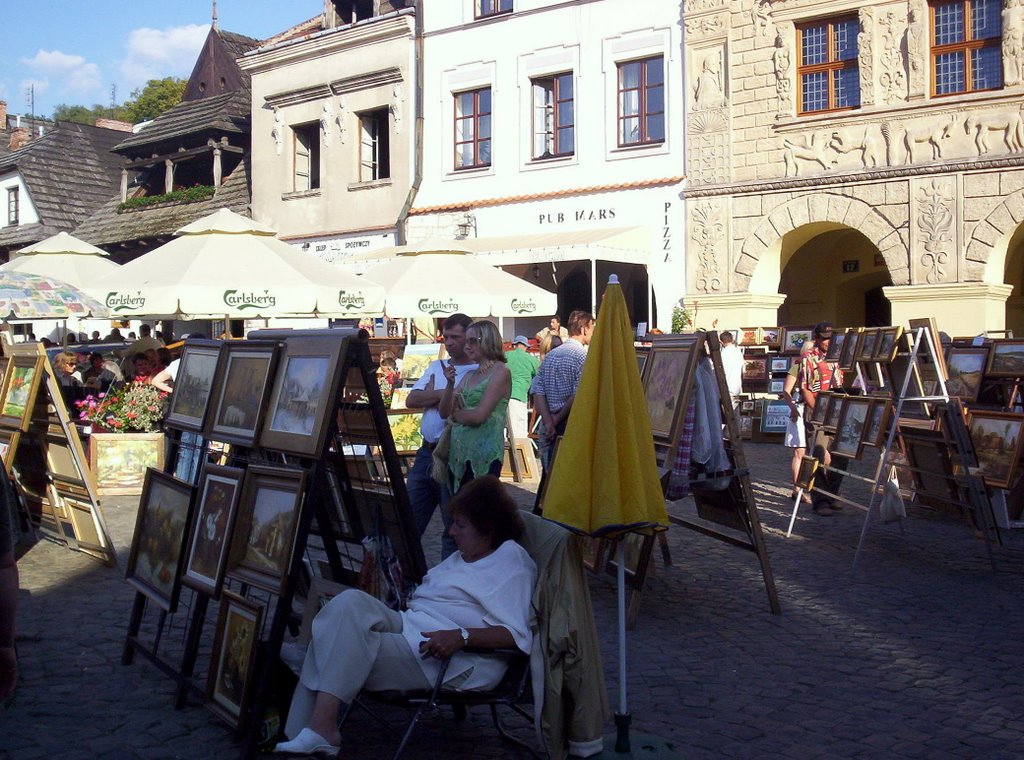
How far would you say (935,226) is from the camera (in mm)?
18219

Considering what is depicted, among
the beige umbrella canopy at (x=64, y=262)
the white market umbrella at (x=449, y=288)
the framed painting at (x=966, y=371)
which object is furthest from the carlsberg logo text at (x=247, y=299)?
the framed painting at (x=966, y=371)

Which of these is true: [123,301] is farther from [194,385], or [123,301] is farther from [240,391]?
[240,391]

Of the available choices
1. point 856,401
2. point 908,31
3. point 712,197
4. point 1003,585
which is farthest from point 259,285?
point 908,31

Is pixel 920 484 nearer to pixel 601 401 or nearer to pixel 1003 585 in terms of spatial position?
pixel 1003 585

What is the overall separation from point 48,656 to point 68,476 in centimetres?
249

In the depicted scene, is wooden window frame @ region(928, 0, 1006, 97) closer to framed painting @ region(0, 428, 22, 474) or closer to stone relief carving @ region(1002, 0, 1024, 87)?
stone relief carving @ region(1002, 0, 1024, 87)

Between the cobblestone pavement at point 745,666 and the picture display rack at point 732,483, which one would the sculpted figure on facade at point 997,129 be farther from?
the picture display rack at point 732,483

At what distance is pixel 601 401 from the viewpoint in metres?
4.55

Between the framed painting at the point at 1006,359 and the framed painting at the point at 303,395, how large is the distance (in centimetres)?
694

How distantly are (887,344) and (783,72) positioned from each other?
1059 cm

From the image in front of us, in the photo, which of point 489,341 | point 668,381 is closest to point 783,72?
point 668,381

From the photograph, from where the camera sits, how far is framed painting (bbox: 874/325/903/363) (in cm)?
1019

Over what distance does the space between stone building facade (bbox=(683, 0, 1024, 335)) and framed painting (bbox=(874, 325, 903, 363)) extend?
27.3ft

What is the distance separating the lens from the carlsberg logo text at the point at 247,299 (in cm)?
1223
